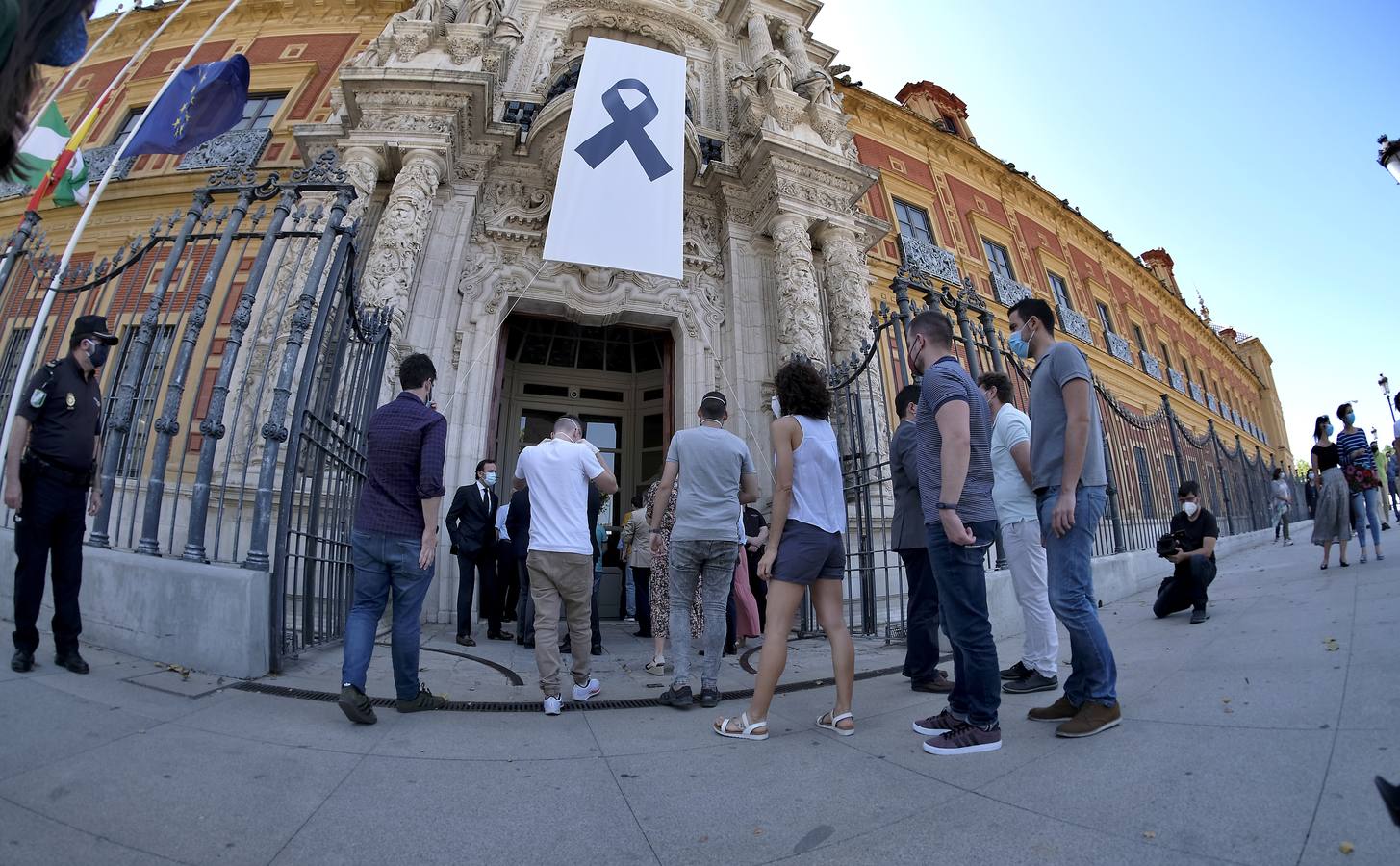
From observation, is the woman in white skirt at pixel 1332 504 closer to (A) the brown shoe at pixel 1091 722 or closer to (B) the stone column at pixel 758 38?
(A) the brown shoe at pixel 1091 722

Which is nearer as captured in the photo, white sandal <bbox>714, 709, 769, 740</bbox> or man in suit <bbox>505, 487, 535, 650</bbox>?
white sandal <bbox>714, 709, 769, 740</bbox>

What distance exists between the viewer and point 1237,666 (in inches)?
124

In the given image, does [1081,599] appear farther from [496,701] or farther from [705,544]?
[496,701]

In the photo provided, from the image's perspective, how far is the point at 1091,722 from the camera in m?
2.41

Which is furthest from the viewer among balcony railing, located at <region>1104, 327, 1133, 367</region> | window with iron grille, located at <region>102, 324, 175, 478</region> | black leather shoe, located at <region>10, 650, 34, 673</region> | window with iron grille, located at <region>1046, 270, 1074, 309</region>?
balcony railing, located at <region>1104, 327, 1133, 367</region>

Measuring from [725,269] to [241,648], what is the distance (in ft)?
25.7

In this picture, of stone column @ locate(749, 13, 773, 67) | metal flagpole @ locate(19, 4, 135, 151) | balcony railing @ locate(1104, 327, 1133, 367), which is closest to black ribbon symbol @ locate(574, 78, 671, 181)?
stone column @ locate(749, 13, 773, 67)

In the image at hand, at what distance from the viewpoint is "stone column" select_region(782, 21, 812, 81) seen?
10680 millimetres

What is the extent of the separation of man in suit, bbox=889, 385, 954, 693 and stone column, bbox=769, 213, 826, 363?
4372 millimetres

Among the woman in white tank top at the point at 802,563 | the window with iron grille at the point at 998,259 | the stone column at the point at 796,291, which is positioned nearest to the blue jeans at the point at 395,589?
the woman in white tank top at the point at 802,563

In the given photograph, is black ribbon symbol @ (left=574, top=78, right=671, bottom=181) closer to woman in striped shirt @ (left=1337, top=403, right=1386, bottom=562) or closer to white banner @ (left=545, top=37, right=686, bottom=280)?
white banner @ (left=545, top=37, right=686, bottom=280)

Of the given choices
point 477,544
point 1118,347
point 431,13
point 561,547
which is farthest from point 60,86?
point 1118,347

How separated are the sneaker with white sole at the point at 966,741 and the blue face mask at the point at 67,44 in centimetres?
318

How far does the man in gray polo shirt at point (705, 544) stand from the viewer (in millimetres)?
3447
